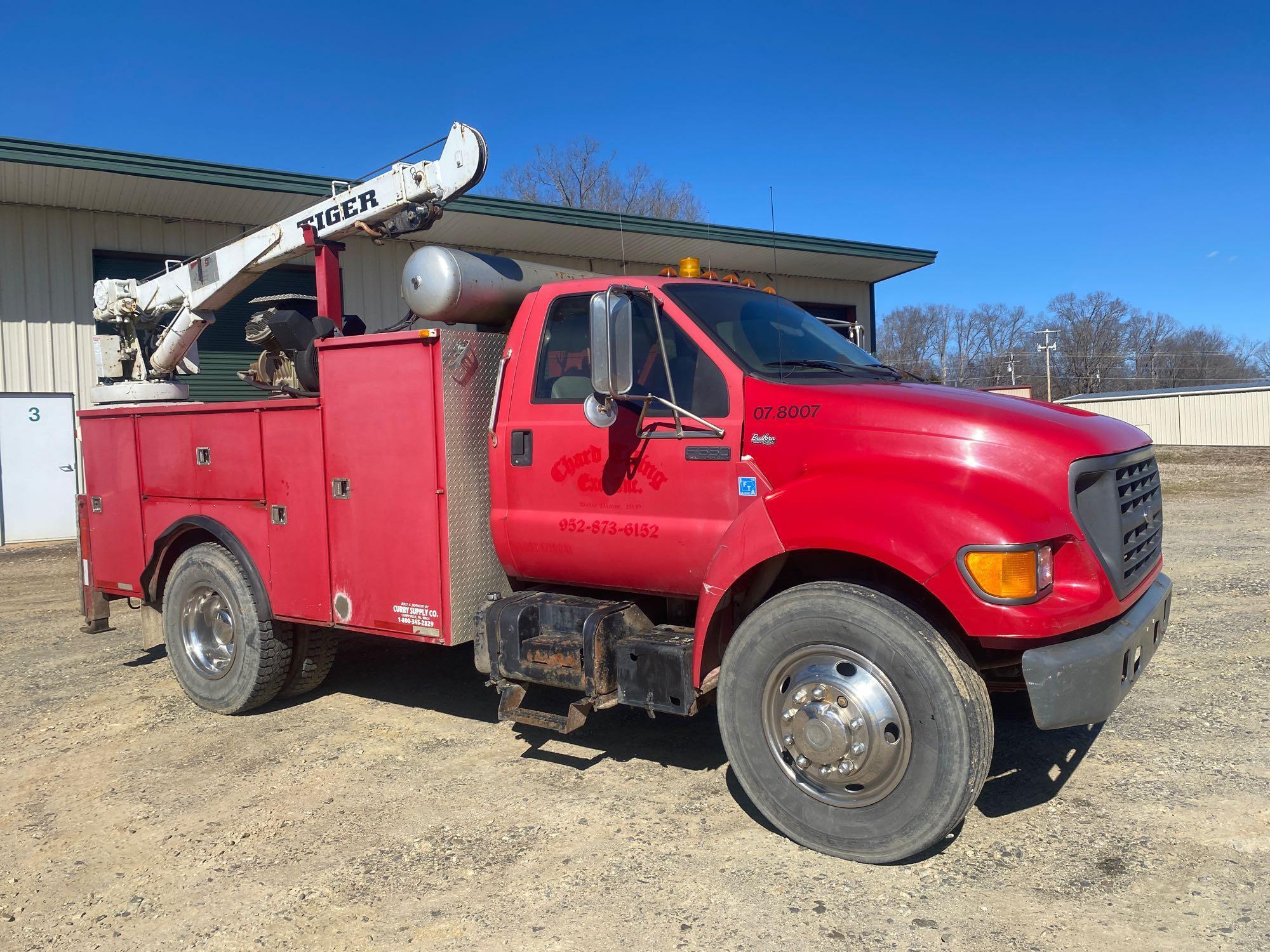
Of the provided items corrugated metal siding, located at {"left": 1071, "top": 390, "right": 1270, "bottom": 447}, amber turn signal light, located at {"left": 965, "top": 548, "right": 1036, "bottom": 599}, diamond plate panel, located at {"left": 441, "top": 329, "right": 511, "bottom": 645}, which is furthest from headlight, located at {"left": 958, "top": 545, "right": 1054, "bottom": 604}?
corrugated metal siding, located at {"left": 1071, "top": 390, "right": 1270, "bottom": 447}

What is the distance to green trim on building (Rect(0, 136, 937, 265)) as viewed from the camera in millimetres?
12578

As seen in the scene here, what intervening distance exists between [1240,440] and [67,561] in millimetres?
43971

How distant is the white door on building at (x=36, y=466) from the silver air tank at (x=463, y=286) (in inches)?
475

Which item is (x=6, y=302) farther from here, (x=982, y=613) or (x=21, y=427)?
(x=982, y=613)

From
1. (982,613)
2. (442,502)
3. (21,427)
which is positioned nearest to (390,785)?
(442,502)

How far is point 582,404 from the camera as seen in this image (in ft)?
15.2

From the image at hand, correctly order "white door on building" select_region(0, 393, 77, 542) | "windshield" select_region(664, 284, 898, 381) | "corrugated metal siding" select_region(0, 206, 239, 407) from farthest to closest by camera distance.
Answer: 1. "white door on building" select_region(0, 393, 77, 542)
2. "corrugated metal siding" select_region(0, 206, 239, 407)
3. "windshield" select_region(664, 284, 898, 381)

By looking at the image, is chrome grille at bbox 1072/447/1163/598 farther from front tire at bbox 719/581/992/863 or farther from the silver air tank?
the silver air tank

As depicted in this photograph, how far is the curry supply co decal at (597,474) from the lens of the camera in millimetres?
4391

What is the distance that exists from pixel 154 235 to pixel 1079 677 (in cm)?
1553

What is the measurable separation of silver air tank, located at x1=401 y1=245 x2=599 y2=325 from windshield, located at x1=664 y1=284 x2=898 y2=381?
0.87 metres

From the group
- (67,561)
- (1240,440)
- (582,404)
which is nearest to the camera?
(582,404)

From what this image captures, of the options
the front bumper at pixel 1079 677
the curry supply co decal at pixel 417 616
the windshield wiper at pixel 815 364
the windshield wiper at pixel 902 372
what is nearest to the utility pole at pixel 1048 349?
the windshield wiper at pixel 902 372

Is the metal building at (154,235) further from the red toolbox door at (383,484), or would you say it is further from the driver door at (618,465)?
the driver door at (618,465)
